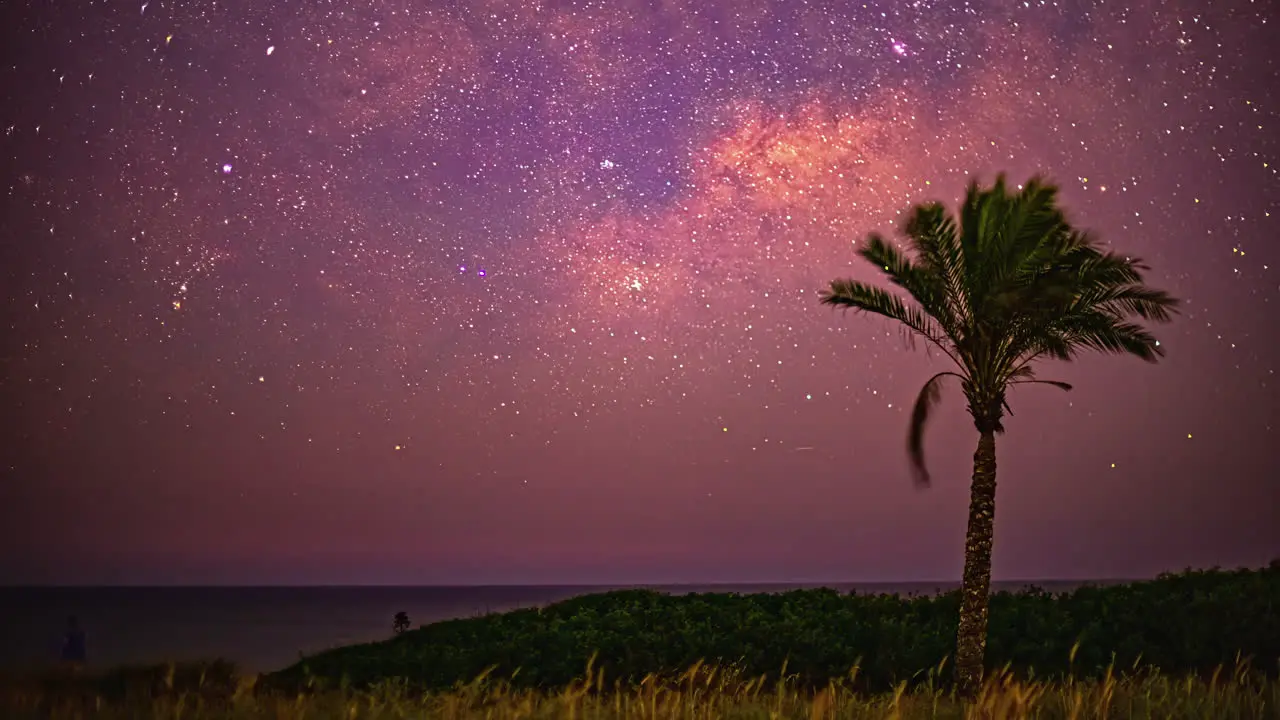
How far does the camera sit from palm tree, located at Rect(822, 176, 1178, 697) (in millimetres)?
17234

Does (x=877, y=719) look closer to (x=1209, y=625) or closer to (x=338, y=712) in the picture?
(x=338, y=712)

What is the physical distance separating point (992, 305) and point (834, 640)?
27.1ft

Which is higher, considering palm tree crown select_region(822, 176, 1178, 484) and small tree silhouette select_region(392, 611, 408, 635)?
palm tree crown select_region(822, 176, 1178, 484)

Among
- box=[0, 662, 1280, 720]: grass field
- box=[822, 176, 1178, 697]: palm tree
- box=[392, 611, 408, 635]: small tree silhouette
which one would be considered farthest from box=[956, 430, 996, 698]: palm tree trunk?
box=[392, 611, 408, 635]: small tree silhouette

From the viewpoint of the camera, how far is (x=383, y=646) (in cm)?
2486

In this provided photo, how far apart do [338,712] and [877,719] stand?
4.18m

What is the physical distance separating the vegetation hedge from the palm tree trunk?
1595mm

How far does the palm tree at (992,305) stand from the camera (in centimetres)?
1723

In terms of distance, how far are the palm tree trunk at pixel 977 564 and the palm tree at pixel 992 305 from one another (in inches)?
0.7

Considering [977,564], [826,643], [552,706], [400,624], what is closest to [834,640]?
[826,643]

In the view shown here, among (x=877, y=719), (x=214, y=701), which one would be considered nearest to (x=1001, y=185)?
(x=877, y=719)

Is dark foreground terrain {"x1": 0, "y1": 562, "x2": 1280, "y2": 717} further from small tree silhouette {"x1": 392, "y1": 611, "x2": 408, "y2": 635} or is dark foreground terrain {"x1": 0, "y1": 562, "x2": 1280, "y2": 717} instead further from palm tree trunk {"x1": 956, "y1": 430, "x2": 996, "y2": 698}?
small tree silhouette {"x1": 392, "y1": 611, "x2": 408, "y2": 635}

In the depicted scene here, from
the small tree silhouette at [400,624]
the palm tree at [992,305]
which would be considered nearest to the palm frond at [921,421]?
the palm tree at [992,305]

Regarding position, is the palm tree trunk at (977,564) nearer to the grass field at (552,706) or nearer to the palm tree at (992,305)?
the palm tree at (992,305)
